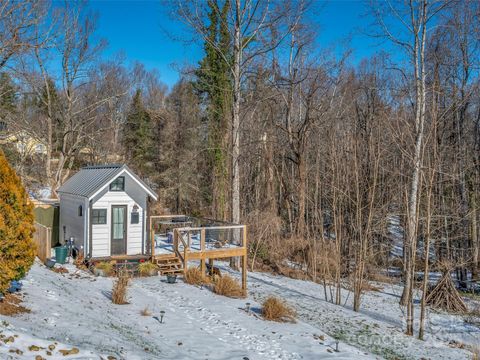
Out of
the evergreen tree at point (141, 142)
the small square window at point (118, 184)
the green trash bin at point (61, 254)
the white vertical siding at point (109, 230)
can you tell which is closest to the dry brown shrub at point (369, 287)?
the white vertical siding at point (109, 230)

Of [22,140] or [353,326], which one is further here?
[22,140]

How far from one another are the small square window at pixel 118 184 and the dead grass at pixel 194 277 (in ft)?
12.9

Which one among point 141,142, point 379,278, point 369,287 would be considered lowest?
point 379,278

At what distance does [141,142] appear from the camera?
30625mm

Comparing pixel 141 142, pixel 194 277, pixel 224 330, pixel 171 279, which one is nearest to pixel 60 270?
pixel 171 279

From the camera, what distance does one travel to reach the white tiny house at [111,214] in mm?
14285

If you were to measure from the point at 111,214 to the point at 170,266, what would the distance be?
276 cm

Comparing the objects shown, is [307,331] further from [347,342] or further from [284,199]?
[284,199]

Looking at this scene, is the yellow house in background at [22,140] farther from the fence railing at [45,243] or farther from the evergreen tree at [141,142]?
the fence railing at [45,243]

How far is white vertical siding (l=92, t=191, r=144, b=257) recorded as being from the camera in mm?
14422

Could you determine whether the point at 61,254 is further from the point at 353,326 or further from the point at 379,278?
the point at 379,278

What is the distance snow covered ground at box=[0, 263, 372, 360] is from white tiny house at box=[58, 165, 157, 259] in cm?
255

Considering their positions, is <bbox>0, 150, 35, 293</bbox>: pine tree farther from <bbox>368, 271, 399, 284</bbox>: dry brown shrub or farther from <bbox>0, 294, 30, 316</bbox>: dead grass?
<bbox>368, 271, 399, 284</bbox>: dry brown shrub

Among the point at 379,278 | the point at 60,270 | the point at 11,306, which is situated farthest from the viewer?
the point at 379,278
